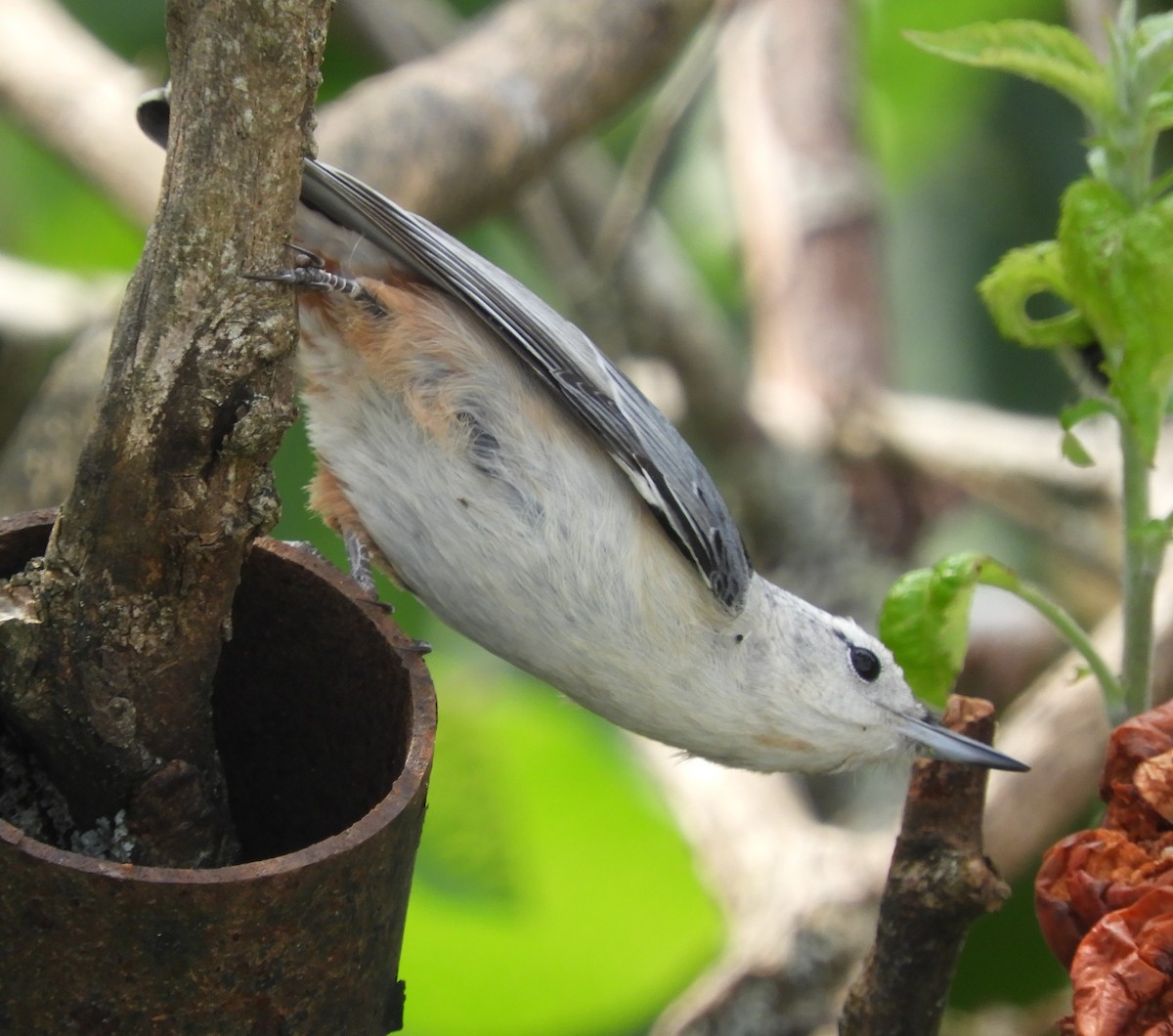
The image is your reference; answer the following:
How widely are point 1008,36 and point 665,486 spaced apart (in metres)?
0.82

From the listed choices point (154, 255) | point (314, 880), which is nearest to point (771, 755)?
point (314, 880)

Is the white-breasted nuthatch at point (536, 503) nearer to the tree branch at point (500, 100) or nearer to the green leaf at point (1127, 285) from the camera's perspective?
the green leaf at point (1127, 285)

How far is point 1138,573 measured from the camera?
1771 mm

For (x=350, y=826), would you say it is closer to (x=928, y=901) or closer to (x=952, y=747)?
(x=928, y=901)

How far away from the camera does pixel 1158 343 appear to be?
1.63 metres

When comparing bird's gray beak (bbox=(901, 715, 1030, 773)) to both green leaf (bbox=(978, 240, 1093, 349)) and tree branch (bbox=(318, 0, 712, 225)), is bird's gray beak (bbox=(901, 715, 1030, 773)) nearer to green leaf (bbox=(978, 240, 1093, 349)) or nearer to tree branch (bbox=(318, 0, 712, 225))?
green leaf (bbox=(978, 240, 1093, 349))

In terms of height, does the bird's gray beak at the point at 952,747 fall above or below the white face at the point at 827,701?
below

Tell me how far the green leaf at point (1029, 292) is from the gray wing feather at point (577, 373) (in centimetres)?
57

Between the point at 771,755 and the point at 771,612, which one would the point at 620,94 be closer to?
the point at 771,612

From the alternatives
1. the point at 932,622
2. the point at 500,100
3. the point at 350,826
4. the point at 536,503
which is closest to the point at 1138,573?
the point at 932,622

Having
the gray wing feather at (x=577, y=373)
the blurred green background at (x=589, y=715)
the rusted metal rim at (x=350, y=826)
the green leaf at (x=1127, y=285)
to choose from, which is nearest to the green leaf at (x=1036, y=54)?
the green leaf at (x=1127, y=285)

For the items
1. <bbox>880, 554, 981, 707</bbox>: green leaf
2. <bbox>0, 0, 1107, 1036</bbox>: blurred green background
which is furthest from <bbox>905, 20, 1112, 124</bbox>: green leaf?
<bbox>0, 0, 1107, 1036</bbox>: blurred green background

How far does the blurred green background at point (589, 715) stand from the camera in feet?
10.5

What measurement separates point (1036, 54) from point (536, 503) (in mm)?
909
